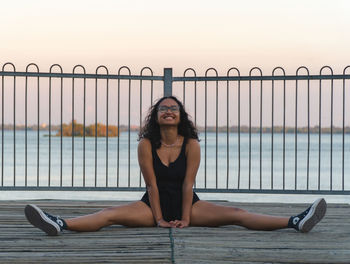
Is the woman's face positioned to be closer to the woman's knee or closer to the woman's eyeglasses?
the woman's eyeglasses

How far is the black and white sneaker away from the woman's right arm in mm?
1148

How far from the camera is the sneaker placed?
205 inches

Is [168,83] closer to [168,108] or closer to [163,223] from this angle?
[168,108]

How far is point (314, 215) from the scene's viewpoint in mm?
5473

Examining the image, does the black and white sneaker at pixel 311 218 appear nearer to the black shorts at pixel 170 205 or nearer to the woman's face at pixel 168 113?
the black shorts at pixel 170 205

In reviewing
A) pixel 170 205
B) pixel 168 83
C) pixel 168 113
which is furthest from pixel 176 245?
pixel 168 83

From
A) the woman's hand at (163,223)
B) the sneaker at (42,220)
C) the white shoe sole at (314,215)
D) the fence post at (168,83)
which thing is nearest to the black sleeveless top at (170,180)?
the woman's hand at (163,223)

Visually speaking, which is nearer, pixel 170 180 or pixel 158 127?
pixel 170 180

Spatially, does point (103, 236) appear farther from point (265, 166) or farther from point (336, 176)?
point (265, 166)

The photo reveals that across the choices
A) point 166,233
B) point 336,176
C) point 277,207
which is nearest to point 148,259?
point 166,233

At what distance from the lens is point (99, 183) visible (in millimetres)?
21109

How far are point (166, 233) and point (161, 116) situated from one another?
1057 millimetres

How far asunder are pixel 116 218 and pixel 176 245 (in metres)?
1.00

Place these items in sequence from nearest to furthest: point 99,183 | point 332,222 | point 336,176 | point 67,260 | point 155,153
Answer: point 67,260 < point 155,153 < point 332,222 < point 99,183 < point 336,176
